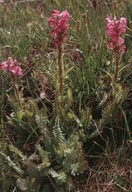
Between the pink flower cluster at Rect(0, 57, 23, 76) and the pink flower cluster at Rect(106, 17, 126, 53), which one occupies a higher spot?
the pink flower cluster at Rect(106, 17, 126, 53)

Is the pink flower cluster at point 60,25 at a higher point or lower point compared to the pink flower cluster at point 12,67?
higher

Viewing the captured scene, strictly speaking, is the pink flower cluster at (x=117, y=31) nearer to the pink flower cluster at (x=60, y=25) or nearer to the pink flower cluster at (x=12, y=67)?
the pink flower cluster at (x=60, y=25)

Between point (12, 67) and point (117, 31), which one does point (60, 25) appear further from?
point (12, 67)

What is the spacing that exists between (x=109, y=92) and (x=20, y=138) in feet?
1.81

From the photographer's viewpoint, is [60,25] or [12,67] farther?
[12,67]

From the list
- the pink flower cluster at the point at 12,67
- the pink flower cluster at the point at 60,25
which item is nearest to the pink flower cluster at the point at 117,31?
the pink flower cluster at the point at 60,25

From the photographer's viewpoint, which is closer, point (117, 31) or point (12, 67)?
point (117, 31)

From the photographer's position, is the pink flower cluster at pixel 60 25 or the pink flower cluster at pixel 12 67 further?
the pink flower cluster at pixel 12 67

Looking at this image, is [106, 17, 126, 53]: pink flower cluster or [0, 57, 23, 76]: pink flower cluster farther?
[0, 57, 23, 76]: pink flower cluster

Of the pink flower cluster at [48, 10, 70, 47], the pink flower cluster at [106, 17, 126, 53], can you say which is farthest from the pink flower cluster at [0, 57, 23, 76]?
the pink flower cluster at [106, 17, 126, 53]

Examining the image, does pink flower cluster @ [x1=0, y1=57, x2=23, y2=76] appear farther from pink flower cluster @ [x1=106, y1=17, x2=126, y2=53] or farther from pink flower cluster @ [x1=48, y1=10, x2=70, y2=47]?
pink flower cluster @ [x1=106, y1=17, x2=126, y2=53]

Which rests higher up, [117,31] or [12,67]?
[117,31]

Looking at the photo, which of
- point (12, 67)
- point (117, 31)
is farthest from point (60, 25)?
point (12, 67)

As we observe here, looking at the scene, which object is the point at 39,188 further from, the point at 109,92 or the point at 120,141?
the point at 109,92
